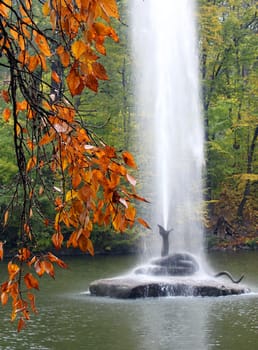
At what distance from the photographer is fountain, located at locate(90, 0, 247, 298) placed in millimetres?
22297

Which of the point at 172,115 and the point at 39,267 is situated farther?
the point at 172,115

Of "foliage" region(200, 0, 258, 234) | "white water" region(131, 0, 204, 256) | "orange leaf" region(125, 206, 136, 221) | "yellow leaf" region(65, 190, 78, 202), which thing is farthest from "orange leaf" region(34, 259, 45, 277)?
"foliage" region(200, 0, 258, 234)

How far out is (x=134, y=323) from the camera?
11.7 metres

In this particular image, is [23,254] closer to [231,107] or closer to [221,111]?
[221,111]

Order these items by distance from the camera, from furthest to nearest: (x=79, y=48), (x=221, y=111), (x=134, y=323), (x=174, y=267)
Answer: (x=221, y=111) → (x=174, y=267) → (x=134, y=323) → (x=79, y=48)

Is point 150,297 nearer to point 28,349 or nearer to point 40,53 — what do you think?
point 28,349

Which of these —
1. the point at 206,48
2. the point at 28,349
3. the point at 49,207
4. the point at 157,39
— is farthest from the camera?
the point at 206,48

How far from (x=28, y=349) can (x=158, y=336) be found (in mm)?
1849

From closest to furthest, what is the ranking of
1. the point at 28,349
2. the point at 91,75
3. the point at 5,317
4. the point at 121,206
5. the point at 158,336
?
1. the point at 91,75
2. the point at 121,206
3. the point at 28,349
4. the point at 158,336
5. the point at 5,317

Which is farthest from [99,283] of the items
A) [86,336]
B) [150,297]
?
[86,336]

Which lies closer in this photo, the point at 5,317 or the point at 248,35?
the point at 5,317

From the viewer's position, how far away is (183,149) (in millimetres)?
23500

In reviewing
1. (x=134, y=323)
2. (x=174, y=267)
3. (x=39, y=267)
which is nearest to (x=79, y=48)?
(x=39, y=267)

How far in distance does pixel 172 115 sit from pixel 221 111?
693 centimetres
